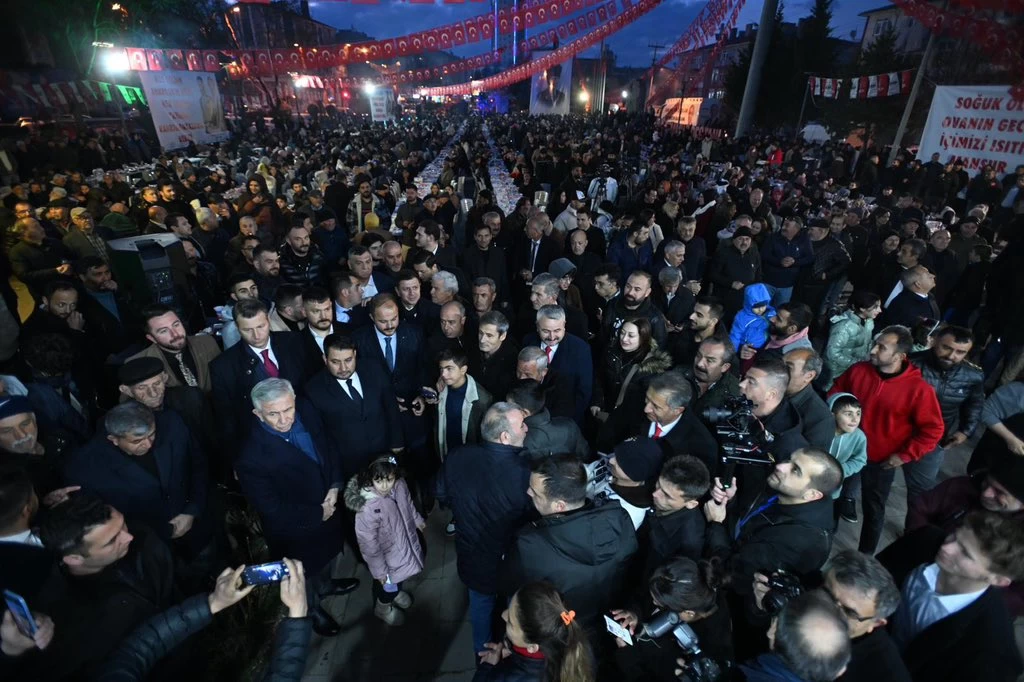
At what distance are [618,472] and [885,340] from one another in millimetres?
2297

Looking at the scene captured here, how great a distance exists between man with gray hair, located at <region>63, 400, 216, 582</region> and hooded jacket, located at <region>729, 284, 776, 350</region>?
179 inches

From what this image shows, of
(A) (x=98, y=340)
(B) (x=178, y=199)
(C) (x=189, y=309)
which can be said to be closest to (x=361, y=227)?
(B) (x=178, y=199)

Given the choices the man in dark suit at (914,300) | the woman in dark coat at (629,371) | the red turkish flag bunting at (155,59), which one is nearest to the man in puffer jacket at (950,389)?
the man in dark suit at (914,300)

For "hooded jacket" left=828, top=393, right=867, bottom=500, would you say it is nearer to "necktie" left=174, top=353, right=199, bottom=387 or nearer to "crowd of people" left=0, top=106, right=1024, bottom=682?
"crowd of people" left=0, top=106, right=1024, bottom=682

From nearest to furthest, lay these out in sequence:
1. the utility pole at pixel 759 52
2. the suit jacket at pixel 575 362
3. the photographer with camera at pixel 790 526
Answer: the photographer with camera at pixel 790 526 < the suit jacket at pixel 575 362 < the utility pole at pixel 759 52

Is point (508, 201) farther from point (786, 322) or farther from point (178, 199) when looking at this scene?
point (786, 322)

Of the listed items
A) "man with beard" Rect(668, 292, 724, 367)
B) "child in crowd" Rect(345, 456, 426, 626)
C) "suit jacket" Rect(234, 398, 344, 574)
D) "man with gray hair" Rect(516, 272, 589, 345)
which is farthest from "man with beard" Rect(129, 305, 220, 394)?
"man with beard" Rect(668, 292, 724, 367)

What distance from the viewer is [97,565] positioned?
2.16 m

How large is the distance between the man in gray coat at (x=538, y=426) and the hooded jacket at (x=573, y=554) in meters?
0.73

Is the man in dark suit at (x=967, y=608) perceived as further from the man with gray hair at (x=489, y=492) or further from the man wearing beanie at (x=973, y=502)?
the man with gray hair at (x=489, y=492)

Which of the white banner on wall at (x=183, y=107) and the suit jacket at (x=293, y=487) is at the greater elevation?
the white banner on wall at (x=183, y=107)

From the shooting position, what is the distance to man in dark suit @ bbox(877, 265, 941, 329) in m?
5.00

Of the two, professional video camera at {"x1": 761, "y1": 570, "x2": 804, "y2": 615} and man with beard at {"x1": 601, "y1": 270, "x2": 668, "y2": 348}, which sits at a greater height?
man with beard at {"x1": 601, "y1": 270, "x2": 668, "y2": 348}

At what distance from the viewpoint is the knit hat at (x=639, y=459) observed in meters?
2.77
